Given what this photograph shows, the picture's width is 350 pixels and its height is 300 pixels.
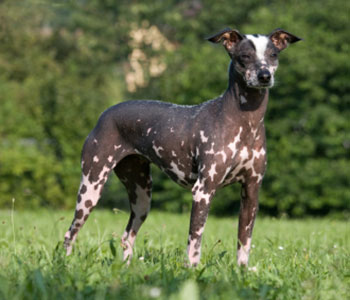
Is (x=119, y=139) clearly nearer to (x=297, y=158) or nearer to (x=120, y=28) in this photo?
(x=297, y=158)

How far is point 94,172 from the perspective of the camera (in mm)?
5410

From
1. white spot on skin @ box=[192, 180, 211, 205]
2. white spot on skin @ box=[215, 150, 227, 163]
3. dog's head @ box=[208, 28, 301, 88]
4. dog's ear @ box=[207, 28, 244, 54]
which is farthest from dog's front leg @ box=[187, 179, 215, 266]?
dog's ear @ box=[207, 28, 244, 54]

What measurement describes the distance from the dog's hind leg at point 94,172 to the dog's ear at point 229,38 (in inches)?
59.6

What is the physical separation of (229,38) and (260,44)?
1.05 feet

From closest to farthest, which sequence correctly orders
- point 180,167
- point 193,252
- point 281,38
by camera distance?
point 193,252 → point 281,38 → point 180,167

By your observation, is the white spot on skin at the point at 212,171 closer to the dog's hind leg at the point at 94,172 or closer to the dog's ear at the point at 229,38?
the dog's ear at the point at 229,38

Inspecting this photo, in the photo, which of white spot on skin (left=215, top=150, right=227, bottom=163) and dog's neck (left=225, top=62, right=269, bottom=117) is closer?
white spot on skin (left=215, top=150, right=227, bottom=163)

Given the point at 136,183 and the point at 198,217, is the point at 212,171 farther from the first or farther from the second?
the point at 136,183

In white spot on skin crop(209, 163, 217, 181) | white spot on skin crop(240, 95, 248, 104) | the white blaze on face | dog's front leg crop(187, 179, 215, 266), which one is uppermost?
the white blaze on face

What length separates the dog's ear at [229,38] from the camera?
185 inches

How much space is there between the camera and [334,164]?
618 inches

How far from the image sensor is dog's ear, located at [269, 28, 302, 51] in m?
4.83

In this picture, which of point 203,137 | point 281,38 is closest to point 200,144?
point 203,137

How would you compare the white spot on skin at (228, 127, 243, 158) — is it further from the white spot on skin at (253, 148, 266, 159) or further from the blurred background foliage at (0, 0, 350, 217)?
the blurred background foliage at (0, 0, 350, 217)
